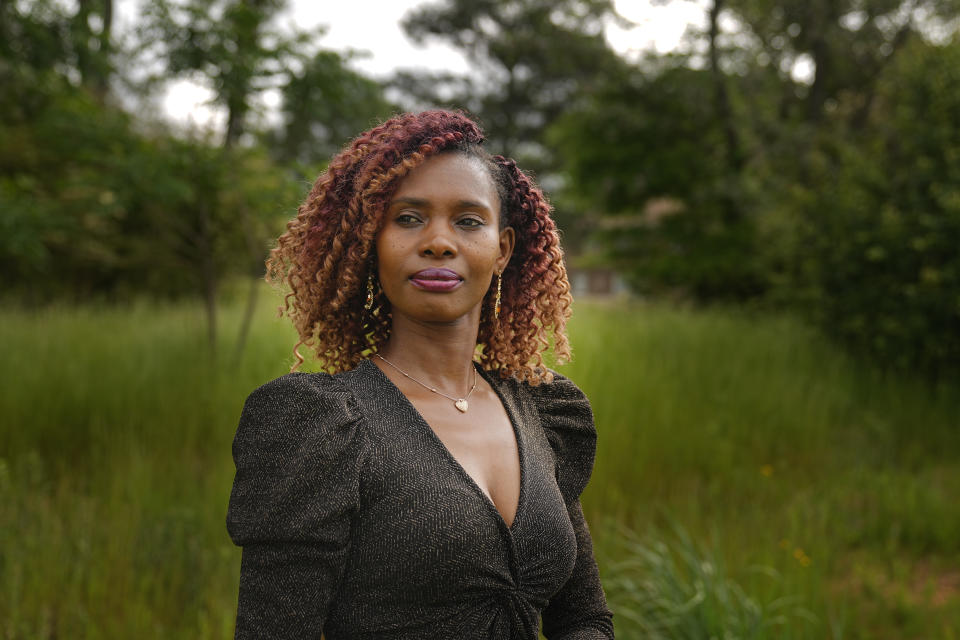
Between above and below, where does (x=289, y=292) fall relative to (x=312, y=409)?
above

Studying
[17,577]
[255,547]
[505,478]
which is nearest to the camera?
[255,547]

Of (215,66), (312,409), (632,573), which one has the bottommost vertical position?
(632,573)

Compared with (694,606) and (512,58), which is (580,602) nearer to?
(694,606)

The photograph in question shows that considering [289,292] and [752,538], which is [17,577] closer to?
[289,292]

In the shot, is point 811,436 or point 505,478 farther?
point 811,436

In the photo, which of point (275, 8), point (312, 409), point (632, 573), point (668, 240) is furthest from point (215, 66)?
point (668, 240)

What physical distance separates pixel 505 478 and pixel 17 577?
8.33 feet

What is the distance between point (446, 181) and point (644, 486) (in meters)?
3.72

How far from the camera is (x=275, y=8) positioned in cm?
777

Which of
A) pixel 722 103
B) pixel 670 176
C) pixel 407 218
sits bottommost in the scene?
pixel 407 218

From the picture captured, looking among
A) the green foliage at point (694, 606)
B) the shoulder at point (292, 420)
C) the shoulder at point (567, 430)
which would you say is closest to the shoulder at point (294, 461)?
the shoulder at point (292, 420)

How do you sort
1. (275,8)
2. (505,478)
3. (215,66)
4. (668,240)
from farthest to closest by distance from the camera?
Result: (668,240) < (275,8) < (215,66) < (505,478)

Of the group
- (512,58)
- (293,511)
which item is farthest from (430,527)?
(512,58)

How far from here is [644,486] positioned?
181 inches
